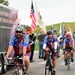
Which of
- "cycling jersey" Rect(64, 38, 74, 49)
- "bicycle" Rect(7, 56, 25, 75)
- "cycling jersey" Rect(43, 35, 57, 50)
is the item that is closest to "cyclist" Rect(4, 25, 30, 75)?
"bicycle" Rect(7, 56, 25, 75)

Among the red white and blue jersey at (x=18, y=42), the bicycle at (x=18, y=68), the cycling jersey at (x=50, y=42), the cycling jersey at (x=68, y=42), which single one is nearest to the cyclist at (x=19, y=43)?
the red white and blue jersey at (x=18, y=42)

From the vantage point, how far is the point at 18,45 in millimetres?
9711

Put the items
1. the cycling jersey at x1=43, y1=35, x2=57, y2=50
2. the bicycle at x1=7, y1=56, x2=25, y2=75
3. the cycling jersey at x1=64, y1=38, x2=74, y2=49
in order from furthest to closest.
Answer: the cycling jersey at x1=64, y1=38, x2=74, y2=49
the cycling jersey at x1=43, y1=35, x2=57, y2=50
the bicycle at x1=7, y1=56, x2=25, y2=75

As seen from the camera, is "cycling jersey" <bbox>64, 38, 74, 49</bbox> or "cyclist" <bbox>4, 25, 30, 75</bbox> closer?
"cyclist" <bbox>4, 25, 30, 75</bbox>

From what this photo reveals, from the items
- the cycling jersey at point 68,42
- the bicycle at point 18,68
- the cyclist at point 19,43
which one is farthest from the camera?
the cycling jersey at point 68,42

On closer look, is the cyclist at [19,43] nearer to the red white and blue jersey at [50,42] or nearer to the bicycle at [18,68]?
the bicycle at [18,68]

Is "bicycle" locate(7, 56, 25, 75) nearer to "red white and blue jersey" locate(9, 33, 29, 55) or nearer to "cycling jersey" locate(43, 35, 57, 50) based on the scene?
"red white and blue jersey" locate(9, 33, 29, 55)

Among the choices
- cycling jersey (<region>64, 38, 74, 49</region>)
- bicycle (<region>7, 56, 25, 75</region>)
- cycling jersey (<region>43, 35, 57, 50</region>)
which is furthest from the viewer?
cycling jersey (<region>64, 38, 74, 49</region>)

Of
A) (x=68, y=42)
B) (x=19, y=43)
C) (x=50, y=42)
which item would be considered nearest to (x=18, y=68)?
(x=19, y=43)

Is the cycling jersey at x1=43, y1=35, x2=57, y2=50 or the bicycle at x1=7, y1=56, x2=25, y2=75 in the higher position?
the cycling jersey at x1=43, y1=35, x2=57, y2=50

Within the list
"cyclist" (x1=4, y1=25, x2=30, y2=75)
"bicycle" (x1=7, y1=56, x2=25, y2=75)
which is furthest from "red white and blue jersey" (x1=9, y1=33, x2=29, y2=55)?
"bicycle" (x1=7, y1=56, x2=25, y2=75)

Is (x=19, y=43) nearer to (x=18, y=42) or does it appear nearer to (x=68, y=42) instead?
(x=18, y=42)

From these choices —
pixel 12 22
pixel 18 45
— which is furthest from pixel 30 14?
pixel 18 45

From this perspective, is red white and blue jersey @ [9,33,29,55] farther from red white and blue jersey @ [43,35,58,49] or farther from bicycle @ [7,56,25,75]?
red white and blue jersey @ [43,35,58,49]
